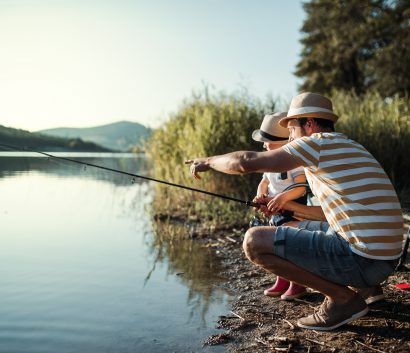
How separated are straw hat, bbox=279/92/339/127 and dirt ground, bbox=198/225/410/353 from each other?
1.37m

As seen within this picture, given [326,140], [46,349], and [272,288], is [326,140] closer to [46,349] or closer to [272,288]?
[272,288]

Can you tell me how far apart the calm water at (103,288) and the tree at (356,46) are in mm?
19990

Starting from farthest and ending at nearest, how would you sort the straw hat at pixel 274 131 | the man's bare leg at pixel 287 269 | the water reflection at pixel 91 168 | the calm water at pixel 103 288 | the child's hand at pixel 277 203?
the water reflection at pixel 91 168
the straw hat at pixel 274 131
the child's hand at pixel 277 203
the calm water at pixel 103 288
the man's bare leg at pixel 287 269

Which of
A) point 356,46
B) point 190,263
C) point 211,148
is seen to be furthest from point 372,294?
point 356,46

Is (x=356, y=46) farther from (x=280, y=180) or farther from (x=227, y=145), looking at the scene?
(x=280, y=180)

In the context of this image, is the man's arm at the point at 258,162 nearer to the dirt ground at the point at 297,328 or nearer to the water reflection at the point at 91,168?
the dirt ground at the point at 297,328

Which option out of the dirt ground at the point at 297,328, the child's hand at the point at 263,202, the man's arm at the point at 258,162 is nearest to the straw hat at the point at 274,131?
the child's hand at the point at 263,202

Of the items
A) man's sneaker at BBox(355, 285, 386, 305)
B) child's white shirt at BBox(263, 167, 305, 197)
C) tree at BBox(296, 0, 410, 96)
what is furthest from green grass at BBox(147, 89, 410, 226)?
tree at BBox(296, 0, 410, 96)

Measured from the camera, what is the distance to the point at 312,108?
314 cm

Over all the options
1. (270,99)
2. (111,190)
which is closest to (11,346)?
(270,99)

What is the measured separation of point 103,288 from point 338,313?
91.0 inches

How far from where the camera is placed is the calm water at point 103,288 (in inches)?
130

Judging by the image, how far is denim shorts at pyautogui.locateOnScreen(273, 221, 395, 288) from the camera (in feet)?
9.55

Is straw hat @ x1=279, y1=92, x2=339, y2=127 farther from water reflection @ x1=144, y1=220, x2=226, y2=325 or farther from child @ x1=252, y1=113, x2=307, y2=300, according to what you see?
water reflection @ x1=144, y1=220, x2=226, y2=325
